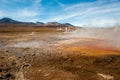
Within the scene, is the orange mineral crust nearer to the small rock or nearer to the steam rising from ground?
the steam rising from ground

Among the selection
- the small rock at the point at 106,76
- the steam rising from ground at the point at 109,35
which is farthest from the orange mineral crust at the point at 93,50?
the small rock at the point at 106,76

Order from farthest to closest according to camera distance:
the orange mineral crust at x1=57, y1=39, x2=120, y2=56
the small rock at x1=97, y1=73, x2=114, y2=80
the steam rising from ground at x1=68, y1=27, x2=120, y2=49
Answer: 1. the steam rising from ground at x1=68, y1=27, x2=120, y2=49
2. the orange mineral crust at x1=57, y1=39, x2=120, y2=56
3. the small rock at x1=97, y1=73, x2=114, y2=80

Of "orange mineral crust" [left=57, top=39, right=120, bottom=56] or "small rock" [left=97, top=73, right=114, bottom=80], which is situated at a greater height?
"orange mineral crust" [left=57, top=39, right=120, bottom=56]

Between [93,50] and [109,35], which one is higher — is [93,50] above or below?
below

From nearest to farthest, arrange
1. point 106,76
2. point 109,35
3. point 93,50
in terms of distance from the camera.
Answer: point 106,76, point 93,50, point 109,35

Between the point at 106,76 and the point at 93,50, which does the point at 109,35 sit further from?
the point at 106,76

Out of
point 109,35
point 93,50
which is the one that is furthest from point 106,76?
point 109,35

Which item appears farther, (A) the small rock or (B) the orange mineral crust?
(B) the orange mineral crust

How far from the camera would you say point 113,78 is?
1357cm

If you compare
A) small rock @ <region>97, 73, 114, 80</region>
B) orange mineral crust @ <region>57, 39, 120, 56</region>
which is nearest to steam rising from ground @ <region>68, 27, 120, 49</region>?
orange mineral crust @ <region>57, 39, 120, 56</region>

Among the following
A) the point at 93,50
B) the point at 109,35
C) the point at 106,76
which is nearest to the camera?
the point at 106,76

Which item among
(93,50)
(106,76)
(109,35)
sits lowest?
(106,76)

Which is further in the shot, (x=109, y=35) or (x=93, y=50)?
(x=109, y=35)

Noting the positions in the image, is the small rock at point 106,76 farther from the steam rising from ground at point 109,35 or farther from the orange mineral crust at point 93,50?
the steam rising from ground at point 109,35
